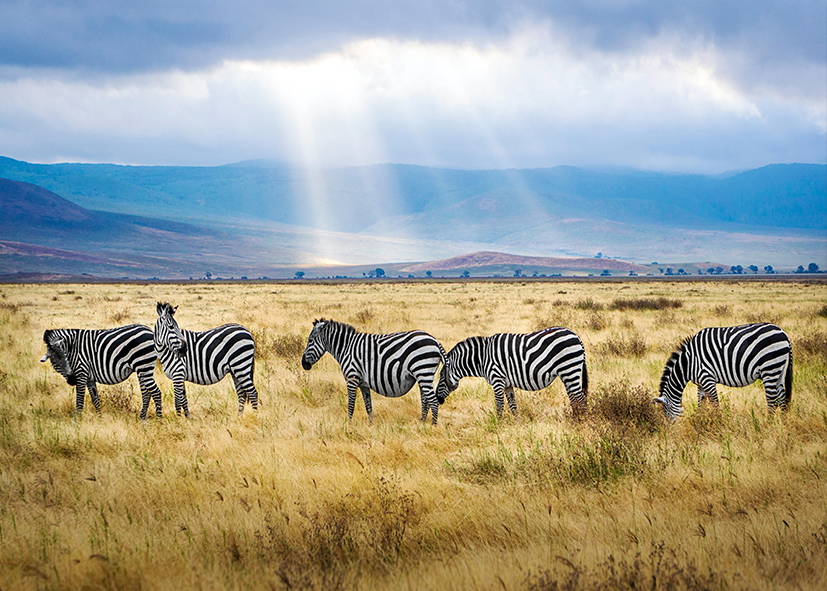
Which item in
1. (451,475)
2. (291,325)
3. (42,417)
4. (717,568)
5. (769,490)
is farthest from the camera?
(291,325)

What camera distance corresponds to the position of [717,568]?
4.35 m

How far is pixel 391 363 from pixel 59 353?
5.77 metres

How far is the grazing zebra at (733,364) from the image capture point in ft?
28.8

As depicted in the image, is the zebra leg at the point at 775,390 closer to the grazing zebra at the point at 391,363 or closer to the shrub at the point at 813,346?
the grazing zebra at the point at 391,363

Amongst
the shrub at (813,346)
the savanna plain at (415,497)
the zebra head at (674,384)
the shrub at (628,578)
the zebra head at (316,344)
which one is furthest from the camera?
the shrub at (813,346)

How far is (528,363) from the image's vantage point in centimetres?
957

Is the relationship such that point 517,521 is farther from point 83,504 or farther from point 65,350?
point 65,350

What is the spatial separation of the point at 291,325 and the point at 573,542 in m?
22.0

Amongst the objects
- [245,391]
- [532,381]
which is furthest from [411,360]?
[245,391]

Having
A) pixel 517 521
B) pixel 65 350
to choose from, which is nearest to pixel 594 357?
pixel 517 521

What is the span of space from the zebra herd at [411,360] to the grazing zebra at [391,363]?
0.06 feet

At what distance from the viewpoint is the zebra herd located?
9.09m

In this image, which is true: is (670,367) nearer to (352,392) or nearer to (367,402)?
(367,402)

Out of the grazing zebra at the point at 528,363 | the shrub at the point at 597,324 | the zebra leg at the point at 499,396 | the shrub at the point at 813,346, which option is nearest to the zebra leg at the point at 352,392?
the grazing zebra at the point at 528,363
